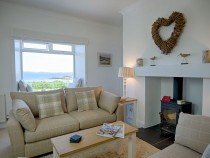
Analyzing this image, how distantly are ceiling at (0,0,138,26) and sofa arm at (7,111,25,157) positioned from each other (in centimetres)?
254

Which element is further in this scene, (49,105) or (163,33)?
(163,33)

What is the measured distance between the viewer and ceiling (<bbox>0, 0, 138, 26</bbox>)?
301 cm

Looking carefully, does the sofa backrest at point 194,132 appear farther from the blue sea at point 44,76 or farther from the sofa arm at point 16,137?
the blue sea at point 44,76

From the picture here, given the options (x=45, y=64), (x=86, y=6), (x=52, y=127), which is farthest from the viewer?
(x=45, y=64)

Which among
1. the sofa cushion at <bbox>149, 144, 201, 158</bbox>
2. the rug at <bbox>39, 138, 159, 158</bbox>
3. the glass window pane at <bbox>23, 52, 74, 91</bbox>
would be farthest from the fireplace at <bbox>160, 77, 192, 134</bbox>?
the glass window pane at <bbox>23, 52, 74, 91</bbox>

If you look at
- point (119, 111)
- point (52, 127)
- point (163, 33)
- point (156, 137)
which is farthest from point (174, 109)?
point (52, 127)

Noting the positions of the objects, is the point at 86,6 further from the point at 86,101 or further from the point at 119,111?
the point at 119,111

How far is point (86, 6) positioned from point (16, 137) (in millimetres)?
2875

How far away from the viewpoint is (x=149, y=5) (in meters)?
2.86

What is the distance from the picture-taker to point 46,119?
89.4 inches

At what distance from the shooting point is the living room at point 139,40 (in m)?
2.15

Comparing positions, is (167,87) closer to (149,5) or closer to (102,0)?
(149,5)

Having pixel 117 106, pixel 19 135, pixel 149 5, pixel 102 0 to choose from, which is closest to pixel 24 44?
pixel 102 0

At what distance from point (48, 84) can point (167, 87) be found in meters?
3.38
